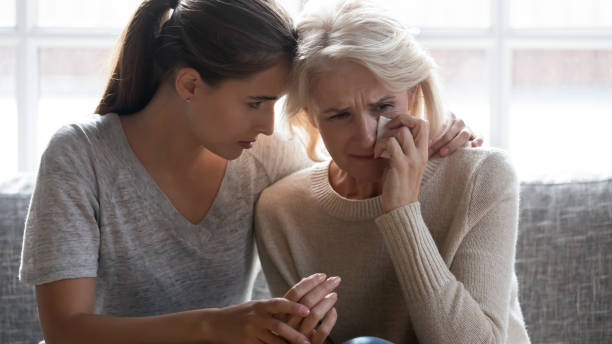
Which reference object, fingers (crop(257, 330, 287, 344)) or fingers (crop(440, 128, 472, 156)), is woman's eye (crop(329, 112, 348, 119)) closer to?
fingers (crop(440, 128, 472, 156))

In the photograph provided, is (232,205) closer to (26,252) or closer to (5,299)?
(26,252)

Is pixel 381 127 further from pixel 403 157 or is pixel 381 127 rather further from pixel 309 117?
pixel 309 117

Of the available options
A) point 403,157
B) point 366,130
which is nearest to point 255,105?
point 366,130

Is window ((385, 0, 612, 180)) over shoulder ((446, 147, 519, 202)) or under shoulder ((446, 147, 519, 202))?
over

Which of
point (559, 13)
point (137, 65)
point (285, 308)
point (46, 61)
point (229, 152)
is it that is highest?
point (559, 13)

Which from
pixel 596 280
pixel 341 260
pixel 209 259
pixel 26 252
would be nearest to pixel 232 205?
pixel 209 259

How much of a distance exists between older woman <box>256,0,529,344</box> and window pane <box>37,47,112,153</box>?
1.40m

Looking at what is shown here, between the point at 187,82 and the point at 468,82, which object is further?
the point at 468,82

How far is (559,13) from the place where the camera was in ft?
9.18

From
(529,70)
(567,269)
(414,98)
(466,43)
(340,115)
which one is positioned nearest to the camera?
(340,115)

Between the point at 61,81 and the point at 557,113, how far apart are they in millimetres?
2041

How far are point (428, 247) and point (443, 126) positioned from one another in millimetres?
384

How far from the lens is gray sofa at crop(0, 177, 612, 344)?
6.81 feet

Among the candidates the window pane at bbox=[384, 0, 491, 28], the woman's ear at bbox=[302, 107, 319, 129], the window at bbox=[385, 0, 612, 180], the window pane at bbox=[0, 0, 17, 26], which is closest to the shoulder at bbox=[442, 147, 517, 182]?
the woman's ear at bbox=[302, 107, 319, 129]
